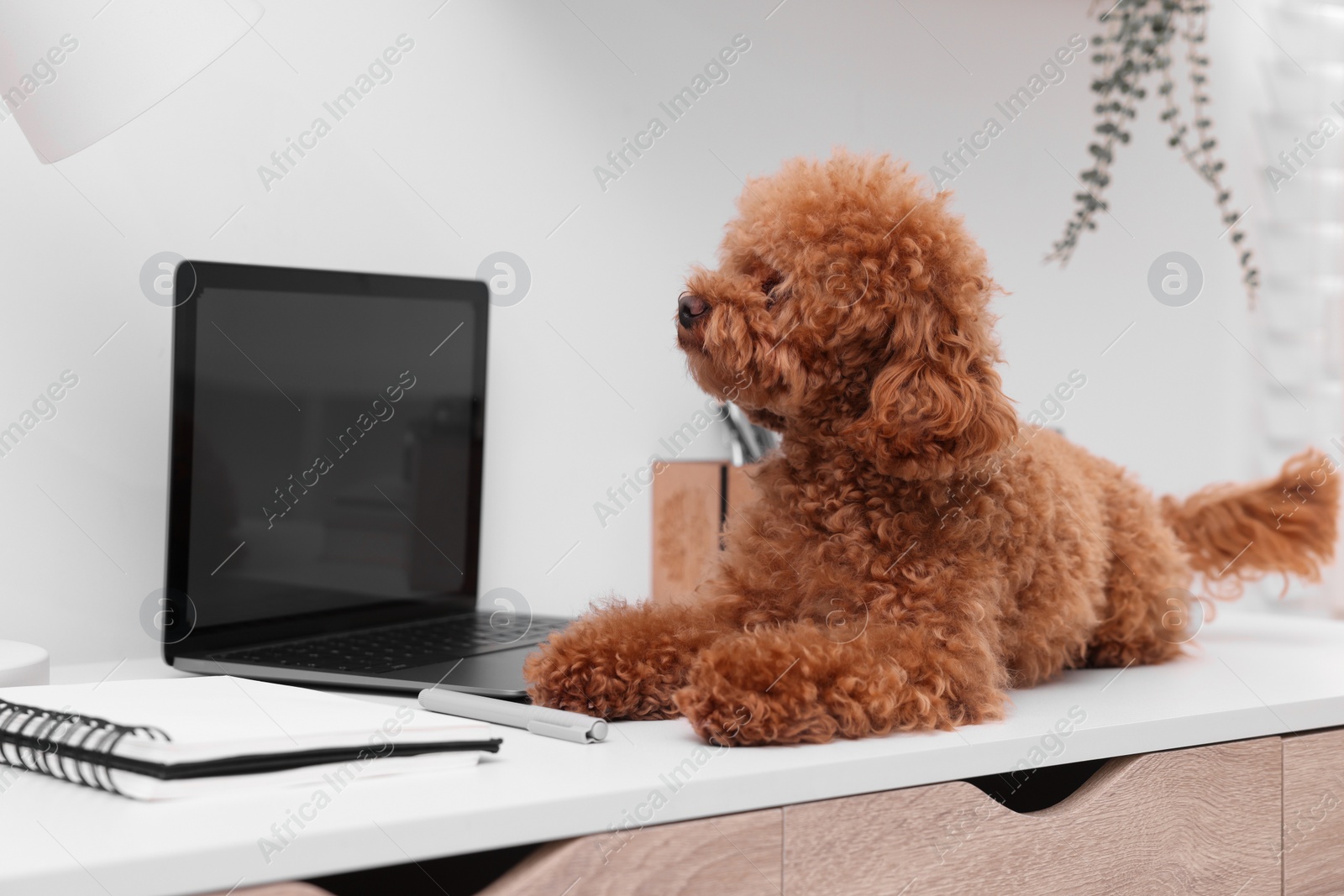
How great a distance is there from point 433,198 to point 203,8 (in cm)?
40

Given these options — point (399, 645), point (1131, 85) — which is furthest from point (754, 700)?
point (1131, 85)

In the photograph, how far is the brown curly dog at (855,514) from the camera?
784 mm

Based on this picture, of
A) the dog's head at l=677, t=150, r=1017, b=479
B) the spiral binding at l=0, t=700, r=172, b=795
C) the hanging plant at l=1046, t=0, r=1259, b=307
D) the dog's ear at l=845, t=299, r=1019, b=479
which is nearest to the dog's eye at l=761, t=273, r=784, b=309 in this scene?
the dog's head at l=677, t=150, r=1017, b=479

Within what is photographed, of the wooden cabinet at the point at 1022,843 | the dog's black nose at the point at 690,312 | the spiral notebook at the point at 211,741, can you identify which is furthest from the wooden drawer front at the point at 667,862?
the dog's black nose at the point at 690,312

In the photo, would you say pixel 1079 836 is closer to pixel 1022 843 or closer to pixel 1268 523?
pixel 1022 843

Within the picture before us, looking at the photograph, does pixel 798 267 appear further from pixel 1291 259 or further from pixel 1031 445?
pixel 1291 259

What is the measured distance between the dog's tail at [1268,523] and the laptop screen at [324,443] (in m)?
0.92

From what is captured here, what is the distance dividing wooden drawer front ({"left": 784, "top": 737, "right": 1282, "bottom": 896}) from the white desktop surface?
19mm

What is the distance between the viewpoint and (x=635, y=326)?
1.51 metres

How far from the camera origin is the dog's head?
0.82m

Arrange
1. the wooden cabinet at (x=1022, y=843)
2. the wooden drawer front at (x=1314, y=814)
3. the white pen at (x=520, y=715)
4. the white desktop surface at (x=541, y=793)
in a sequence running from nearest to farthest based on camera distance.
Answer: the white desktop surface at (x=541, y=793) → the wooden cabinet at (x=1022, y=843) → the white pen at (x=520, y=715) → the wooden drawer front at (x=1314, y=814)

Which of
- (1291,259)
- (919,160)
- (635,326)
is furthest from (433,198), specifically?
(1291,259)

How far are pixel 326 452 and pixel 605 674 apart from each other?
1.75ft

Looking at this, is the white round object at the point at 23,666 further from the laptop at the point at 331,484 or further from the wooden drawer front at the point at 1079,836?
the wooden drawer front at the point at 1079,836
